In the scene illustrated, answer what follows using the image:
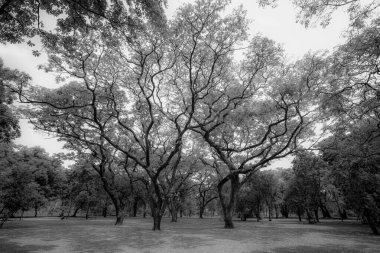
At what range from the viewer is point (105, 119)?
22.6 m

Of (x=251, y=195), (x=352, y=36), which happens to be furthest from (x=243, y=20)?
(x=251, y=195)

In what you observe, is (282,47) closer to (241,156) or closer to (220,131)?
(220,131)

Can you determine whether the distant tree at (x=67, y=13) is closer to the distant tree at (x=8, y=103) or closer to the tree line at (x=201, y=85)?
the tree line at (x=201, y=85)

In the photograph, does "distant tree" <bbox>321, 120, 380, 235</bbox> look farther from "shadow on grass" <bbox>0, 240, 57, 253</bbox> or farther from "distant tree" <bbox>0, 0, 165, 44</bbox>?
"shadow on grass" <bbox>0, 240, 57, 253</bbox>

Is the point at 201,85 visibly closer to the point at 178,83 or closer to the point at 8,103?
the point at 178,83

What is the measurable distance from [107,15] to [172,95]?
13.2m

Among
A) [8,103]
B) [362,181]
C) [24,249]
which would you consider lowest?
[24,249]

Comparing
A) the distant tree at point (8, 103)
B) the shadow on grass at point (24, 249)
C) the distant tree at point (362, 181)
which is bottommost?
the shadow on grass at point (24, 249)

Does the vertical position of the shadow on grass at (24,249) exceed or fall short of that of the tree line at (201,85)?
it falls short

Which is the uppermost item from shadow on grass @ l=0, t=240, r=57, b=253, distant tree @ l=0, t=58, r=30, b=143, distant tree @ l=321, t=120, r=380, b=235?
distant tree @ l=0, t=58, r=30, b=143

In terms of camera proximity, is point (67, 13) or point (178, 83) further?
point (178, 83)

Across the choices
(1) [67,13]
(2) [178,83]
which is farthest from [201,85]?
(1) [67,13]

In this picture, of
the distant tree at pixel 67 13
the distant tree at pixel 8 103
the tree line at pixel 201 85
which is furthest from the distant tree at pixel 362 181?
the distant tree at pixel 8 103

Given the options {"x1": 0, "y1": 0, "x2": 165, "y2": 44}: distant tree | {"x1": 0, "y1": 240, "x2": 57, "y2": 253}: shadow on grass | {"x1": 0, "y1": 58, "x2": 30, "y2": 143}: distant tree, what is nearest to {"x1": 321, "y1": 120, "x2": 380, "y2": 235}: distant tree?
{"x1": 0, "y1": 0, "x2": 165, "y2": 44}: distant tree
